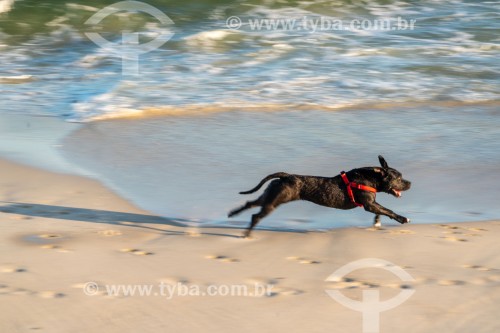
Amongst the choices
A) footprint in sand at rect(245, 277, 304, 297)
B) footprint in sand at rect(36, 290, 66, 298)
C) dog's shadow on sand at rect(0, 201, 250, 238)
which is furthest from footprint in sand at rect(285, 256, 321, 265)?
footprint in sand at rect(36, 290, 66, 298)

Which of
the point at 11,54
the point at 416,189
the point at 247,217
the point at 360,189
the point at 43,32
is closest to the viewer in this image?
the point at 360,189

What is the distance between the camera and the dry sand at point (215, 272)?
4.97 metres

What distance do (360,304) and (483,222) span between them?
1.99 metres

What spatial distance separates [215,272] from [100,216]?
1540 mm

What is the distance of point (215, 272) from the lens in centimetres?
570

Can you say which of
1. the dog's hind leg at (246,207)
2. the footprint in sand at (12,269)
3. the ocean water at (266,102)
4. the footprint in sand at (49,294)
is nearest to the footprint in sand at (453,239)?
the ocean water at (266,102)

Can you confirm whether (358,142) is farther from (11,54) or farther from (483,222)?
(11,54)

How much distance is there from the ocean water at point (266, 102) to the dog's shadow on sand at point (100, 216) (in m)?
0.18

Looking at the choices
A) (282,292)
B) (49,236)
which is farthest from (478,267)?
(49,236)

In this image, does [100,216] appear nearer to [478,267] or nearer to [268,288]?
[268,288]

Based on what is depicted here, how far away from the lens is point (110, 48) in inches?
598

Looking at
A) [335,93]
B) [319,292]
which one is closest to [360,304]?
[319,292]

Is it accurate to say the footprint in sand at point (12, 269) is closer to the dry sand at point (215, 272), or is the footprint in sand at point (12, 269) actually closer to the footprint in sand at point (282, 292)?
the dry sand at point (215, 272)

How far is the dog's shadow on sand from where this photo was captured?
6.66 metres
